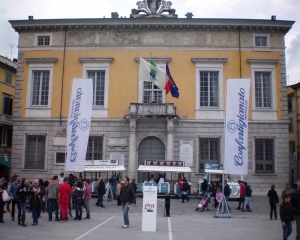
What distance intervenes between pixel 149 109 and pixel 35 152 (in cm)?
978

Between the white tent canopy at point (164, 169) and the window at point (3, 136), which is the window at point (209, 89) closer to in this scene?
the white tent canopy at point (164, 169)

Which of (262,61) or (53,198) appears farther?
(262,61)

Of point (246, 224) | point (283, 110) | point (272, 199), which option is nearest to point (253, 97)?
point (283, 110)

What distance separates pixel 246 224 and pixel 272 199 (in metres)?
2.84

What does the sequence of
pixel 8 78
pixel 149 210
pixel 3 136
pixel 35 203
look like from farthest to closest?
pixel 8 78
pixel 3 136
pixel 35 203
pixel 149 210

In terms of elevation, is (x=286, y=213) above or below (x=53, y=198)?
above

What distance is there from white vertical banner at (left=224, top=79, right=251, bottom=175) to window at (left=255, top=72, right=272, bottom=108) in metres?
12.2

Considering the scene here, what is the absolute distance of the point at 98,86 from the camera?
100 feet

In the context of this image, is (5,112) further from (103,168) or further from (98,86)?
(103,168)

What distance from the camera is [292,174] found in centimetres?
3997

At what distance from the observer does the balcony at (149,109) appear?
1117 inches

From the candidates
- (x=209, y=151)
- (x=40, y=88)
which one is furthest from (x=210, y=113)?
(x=40, y=88)

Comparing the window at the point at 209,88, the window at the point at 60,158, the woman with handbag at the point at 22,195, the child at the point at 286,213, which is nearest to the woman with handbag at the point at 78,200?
the woman with handbag at the point at 22,195

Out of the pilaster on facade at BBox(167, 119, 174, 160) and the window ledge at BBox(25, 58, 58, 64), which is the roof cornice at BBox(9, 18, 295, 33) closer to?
the window ledge at BBox(25, 58, 58, 64)
